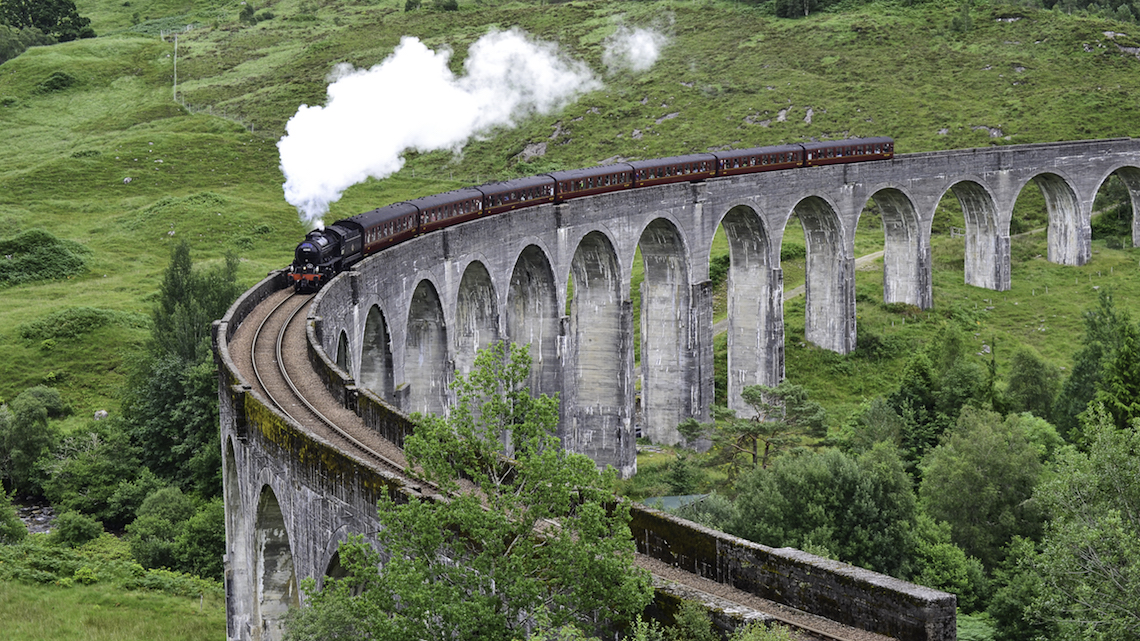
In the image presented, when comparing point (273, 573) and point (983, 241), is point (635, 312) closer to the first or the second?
point (983, 241)

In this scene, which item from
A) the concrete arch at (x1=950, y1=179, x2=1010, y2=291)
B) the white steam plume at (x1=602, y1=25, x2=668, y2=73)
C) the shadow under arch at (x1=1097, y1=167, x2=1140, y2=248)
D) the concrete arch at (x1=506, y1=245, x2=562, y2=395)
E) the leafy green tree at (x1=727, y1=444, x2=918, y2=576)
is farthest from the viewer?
the white steam plume at (x1=602, y1=25, x2=668, y2=73)

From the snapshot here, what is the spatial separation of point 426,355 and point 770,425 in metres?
15.0

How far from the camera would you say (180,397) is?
55.5 meters

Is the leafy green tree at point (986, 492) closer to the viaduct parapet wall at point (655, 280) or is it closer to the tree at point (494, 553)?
the viaduct parapet wall at point (655, 280)

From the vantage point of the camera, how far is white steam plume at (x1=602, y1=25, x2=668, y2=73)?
123m

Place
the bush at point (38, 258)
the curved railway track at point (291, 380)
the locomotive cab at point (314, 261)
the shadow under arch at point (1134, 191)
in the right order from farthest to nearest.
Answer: the shadow under arch at point (1134, 191), the bush at point (38, 258), the locomotive cab at point (314, 261), the curved railway track at point (291, 380)

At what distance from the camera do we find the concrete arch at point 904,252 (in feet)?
247

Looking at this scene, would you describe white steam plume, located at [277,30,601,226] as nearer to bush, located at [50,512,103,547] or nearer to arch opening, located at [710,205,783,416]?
bush, located at [50,512,103,547]

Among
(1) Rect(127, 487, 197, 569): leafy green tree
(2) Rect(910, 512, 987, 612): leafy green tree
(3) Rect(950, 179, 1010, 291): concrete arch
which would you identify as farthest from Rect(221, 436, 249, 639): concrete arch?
(3) Rect(950, 179, 1010, 291): concrete arch

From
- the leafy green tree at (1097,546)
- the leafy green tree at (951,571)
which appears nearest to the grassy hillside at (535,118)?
the leafy green tree at (951,571)

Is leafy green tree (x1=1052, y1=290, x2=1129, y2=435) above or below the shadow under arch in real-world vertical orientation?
below

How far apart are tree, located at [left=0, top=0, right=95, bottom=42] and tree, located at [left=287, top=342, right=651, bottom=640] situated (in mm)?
146167

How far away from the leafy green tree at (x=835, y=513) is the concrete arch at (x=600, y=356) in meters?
22.0

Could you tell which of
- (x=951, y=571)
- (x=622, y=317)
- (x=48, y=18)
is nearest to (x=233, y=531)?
(x=951, y=571)
